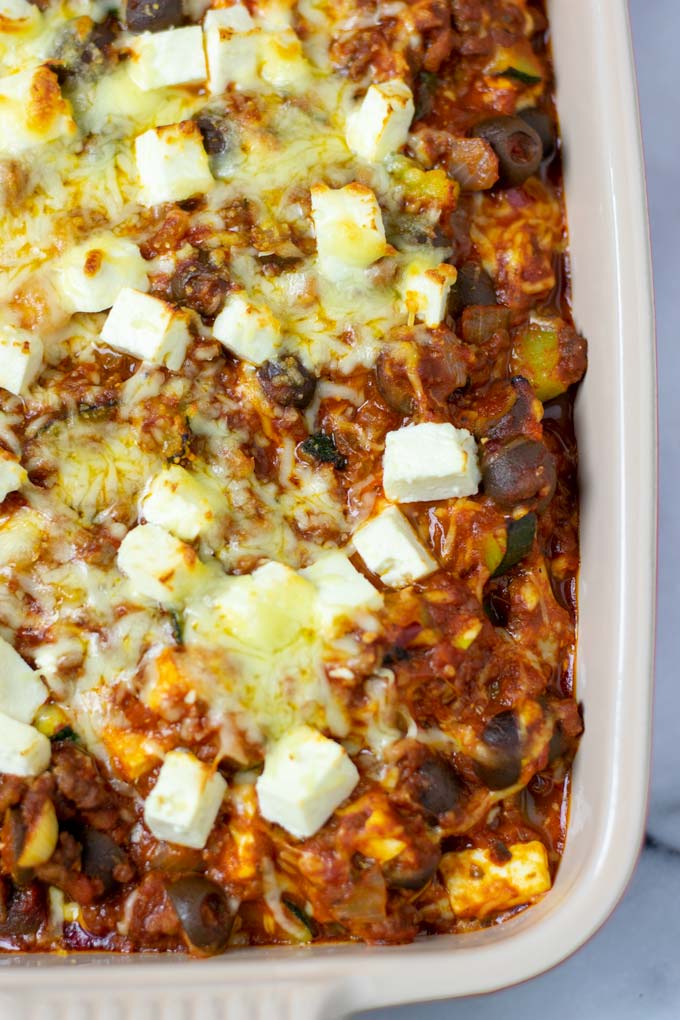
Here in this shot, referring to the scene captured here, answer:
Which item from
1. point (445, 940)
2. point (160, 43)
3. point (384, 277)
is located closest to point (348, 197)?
point (384, 277)

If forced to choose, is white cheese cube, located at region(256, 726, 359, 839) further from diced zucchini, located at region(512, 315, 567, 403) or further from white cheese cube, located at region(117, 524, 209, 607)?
diced zucchini, located at region(512, 315, 567, 403)

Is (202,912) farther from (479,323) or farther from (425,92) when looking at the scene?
(425,92)

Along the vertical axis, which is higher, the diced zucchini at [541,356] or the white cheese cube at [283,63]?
the white cheese cube at [283,63]

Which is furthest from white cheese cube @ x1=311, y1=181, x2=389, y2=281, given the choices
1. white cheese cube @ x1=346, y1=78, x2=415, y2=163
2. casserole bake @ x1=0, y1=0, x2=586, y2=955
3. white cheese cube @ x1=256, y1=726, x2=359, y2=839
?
white cheese cube @ x1=256, y1=726, x2=359, y2=839

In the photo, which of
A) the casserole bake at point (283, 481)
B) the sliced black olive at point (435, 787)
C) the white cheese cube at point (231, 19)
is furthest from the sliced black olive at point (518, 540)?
the white cheese cube at point (231, 19)

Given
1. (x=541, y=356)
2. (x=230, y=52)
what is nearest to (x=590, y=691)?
(x=541, y=356)

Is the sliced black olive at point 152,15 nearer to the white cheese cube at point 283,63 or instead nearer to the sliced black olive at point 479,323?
the white cheese cube at point 283,63

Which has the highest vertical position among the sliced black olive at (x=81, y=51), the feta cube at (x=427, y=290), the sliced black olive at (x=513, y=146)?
the sliced black olive at (x=81, y=51)
